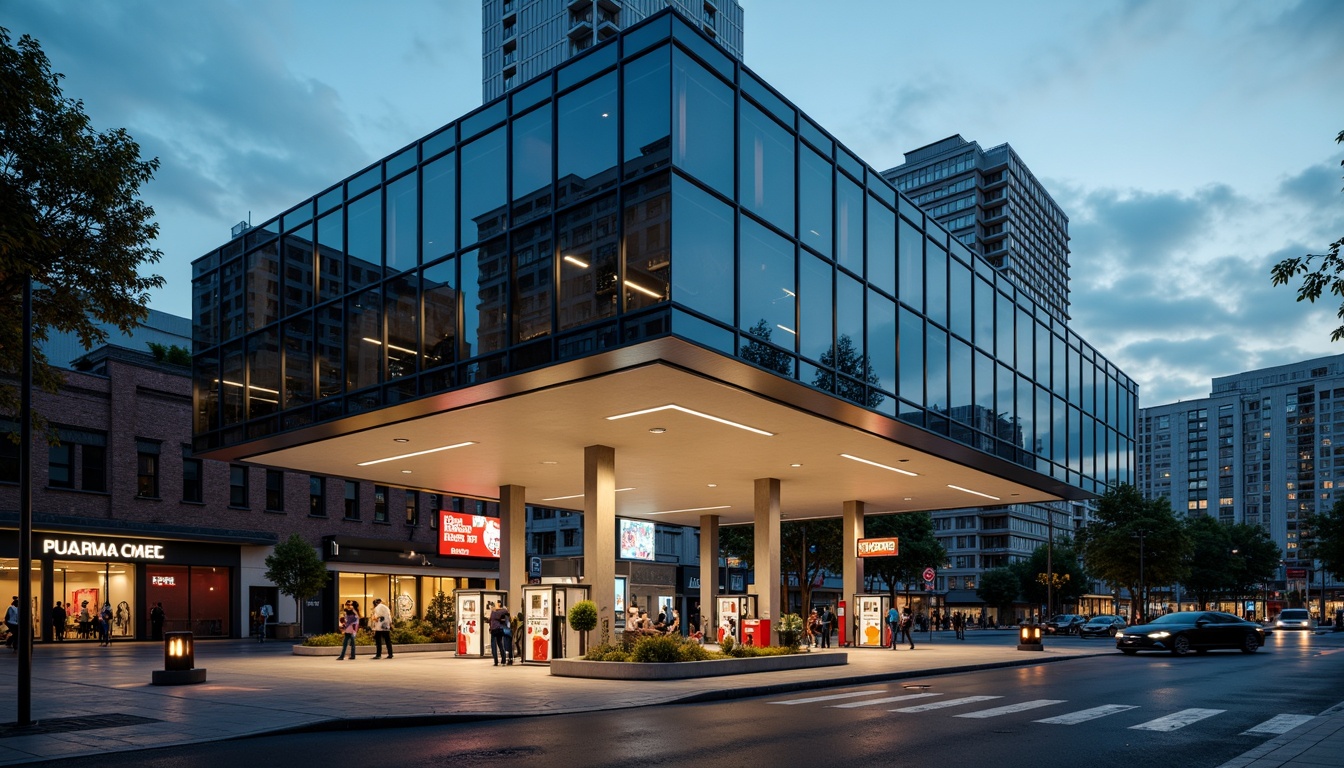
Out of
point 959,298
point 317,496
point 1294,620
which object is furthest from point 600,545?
point 1294,620

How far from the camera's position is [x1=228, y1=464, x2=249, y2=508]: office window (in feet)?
155

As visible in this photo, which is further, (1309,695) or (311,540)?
(311,540)

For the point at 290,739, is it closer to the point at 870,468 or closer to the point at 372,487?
the point at 870,468

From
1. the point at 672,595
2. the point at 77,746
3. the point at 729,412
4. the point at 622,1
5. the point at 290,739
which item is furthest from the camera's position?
the point at 622,1

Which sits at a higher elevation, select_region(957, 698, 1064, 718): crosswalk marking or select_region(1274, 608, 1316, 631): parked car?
select_region(957, 698, 1064, 718): crosswalk marking

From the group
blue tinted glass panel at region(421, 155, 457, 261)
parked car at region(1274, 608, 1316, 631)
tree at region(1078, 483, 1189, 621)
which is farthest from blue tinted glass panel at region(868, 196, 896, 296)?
parked car at region(1274, 608, 1316, 631)

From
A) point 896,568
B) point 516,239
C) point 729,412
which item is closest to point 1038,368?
point 729,412

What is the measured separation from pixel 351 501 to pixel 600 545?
3103 cm

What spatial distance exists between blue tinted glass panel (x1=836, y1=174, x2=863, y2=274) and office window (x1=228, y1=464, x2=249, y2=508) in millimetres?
33640

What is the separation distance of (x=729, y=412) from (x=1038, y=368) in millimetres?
16632

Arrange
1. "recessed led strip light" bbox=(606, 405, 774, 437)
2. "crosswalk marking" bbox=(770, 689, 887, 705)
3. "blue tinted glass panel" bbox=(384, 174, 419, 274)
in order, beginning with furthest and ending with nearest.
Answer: "blue tinted glass panel" bbox=(384, 174, 419, 274) → "recessed led strip light" bbox=(606, 405, 774, 437) → "crosswalk marking" bbox=(770, 689, 887, 705)

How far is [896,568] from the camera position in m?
75.6

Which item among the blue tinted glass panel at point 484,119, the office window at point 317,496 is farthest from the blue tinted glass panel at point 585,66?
the office window at point 317,496

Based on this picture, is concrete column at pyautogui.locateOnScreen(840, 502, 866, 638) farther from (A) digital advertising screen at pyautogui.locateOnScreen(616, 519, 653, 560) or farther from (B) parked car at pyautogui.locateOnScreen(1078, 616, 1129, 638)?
(B) parked car at pyautogui.locateOnScreen(1078, 616, 1129, 638)
